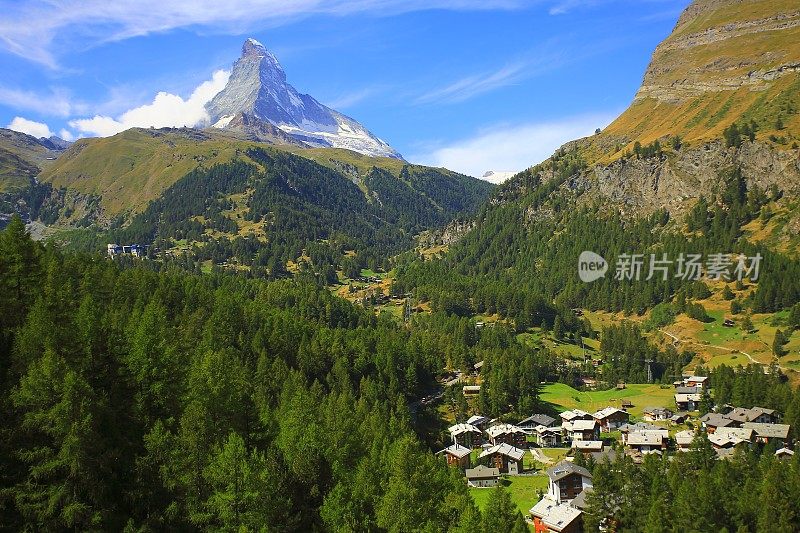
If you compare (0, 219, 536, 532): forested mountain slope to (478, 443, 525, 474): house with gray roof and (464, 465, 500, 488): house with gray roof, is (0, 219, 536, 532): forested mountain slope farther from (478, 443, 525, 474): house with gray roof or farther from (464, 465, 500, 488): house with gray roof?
(478, 443, 525, 474): house with gray roof

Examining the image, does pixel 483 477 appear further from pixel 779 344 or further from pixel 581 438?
pixel 779 344

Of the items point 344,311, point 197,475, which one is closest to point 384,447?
point 197,475

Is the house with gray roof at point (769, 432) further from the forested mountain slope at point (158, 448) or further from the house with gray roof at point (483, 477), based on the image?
the forested mountain slope at point (158, 448)

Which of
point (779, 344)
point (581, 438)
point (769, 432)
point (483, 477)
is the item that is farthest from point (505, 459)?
point (779, 344)

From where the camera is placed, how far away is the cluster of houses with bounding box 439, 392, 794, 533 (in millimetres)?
85338

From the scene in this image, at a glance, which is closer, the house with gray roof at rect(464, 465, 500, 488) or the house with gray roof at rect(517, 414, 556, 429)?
the house with gray roof at rect(464, 465, 500, 488)

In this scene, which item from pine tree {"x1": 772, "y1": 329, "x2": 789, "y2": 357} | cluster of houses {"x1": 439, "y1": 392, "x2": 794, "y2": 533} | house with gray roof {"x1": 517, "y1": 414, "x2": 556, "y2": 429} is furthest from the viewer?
pine tree {"x1": 772, "y1": 329, "x2": 789, "y2": 357}

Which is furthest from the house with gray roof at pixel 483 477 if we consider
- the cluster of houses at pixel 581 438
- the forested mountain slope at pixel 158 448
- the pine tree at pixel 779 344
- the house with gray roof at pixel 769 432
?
the pine tree at pixel 779 344

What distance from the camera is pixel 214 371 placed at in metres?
49.2

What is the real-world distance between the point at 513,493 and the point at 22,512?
66.5 meters

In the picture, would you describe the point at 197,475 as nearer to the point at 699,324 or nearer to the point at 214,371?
the point at 214,371

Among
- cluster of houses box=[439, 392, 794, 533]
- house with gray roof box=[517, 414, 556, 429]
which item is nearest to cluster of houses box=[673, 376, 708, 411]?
cluster of houses box=[439, 392, 794, 533]

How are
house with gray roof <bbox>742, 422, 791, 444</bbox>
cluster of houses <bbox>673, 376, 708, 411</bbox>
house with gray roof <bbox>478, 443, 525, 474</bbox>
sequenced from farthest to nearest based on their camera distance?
cluster of houses <bbox>673, 376, 708, 411</bbox> → house with gray roof <bbox>742, 422, 791, 444</bbox> → house with gray roof <bbox>478, 443, 525, 474</bbox>

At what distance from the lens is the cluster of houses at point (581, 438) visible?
8534 centimetres
